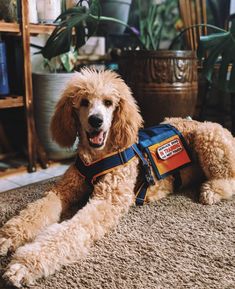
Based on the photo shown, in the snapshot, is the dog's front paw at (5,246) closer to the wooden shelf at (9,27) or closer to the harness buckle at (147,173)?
the harness buckle at (147,173)

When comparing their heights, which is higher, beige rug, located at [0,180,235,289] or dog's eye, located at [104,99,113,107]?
dog's eye, located at [104,99,113,107]

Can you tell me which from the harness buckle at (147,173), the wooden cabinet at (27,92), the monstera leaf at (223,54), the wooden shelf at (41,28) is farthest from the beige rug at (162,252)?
the wooden shelf at (41,28)

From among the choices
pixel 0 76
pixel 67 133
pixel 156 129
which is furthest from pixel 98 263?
pixel 0 76

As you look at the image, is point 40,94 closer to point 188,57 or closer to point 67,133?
point 67,133

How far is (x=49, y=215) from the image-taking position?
1.28 metres

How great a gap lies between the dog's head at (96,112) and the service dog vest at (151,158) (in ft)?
0.23

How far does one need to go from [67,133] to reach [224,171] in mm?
738

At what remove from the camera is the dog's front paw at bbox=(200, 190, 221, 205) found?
1.53 m

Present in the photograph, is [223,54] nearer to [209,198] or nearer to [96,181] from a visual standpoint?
[209,198]

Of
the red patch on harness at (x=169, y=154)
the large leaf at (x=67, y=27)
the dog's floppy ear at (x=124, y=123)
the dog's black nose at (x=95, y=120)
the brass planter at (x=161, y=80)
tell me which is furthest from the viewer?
the brass planter at (x=161, y=80)

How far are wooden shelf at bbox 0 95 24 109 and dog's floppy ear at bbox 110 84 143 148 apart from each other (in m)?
0.75

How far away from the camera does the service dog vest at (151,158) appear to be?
139 centimetres

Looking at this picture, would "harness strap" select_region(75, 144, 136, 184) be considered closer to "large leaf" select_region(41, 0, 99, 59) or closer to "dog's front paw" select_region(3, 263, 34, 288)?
"dog's front paw" select_region(3, 263, 34, 288)

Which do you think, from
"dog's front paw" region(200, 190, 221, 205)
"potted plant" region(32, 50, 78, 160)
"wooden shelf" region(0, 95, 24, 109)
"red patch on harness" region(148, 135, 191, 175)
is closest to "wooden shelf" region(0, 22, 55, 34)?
"potted plant" region(32, 50, 78, 160)
